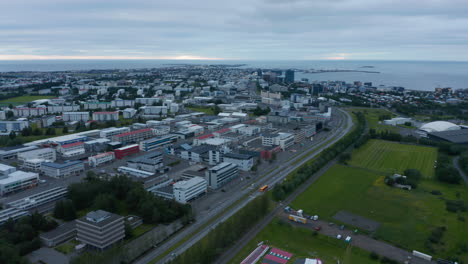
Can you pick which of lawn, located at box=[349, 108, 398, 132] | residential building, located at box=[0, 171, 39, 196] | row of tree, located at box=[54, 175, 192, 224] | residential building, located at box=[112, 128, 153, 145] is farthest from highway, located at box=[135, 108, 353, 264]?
residential building, located at box=[112, 128, 153, 145]

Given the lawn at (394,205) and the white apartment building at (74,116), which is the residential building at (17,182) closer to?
the lawn at (394,205)

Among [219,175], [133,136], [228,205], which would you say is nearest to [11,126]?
[133,136]

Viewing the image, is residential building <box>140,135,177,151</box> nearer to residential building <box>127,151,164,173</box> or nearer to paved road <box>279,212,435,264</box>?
residential building <box>127,151,164,173</box>

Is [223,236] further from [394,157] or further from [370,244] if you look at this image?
[394,157]

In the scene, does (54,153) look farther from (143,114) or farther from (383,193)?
(383,193)

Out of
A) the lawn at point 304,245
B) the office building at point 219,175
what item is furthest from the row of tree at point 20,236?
the office building at point 219,175

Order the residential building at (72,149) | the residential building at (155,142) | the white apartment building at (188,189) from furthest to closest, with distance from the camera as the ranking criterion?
the residential building at (155,142)
the residential building at (72,149)
the white apartment building at (188,189)
